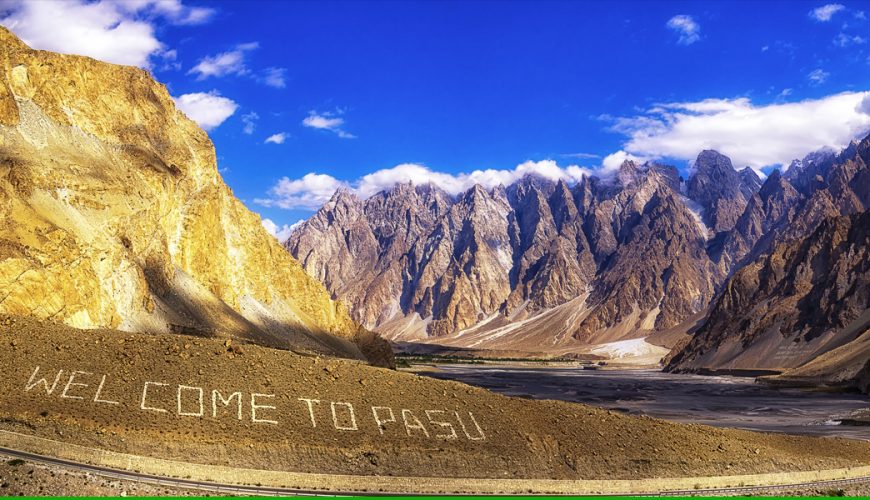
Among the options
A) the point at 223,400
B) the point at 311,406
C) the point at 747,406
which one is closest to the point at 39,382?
the point at 223,400

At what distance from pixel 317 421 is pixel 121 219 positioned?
84.2m

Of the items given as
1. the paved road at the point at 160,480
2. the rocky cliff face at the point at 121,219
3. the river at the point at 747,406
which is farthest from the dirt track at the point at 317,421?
the river at the point at 747,406

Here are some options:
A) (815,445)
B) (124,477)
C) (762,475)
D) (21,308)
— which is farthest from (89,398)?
(815,445)

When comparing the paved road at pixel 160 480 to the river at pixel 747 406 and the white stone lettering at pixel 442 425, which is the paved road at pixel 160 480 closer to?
the white stone lettering at pixel 442 425

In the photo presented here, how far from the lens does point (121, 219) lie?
120m

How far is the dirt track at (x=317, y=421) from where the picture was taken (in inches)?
1702

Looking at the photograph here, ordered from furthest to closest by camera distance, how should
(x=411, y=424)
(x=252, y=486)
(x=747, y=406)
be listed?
Result: (x=747, y=406), (x=411, y=424), (x=252, y=486)

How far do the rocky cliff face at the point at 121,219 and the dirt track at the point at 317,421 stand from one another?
2979 centimetres

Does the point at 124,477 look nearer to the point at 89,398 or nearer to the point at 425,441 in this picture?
the point at 89,398

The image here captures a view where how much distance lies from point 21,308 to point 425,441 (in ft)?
153

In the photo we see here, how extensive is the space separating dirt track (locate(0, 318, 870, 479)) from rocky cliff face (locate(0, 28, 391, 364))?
29.8 m

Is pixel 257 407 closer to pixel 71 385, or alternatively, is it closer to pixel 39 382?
pixel 71 385

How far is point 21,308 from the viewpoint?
74.3 m

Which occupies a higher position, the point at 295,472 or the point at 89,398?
the point at 89,398
